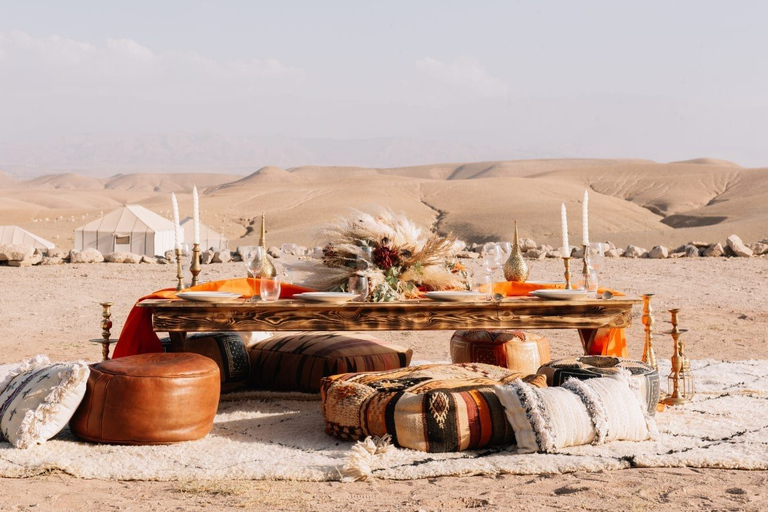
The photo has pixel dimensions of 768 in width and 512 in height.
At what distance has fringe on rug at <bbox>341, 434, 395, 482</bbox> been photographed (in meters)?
4.30

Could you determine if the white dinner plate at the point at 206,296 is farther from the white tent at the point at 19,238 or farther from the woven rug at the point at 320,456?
the white tent at the point at 19,238

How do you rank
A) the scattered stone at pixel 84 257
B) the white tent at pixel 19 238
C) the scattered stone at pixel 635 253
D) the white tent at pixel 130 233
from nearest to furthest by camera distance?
the scattered stone at pixel 84 257 < the scattered stone at pixel 635 253 < the white tent at pixel 130 233 < the white tent at pixel 19 238

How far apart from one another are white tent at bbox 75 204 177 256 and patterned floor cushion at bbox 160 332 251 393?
63.1 ft

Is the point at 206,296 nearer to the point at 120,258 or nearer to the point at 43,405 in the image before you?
the point at 43,405

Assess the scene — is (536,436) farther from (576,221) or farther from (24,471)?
(576,221)

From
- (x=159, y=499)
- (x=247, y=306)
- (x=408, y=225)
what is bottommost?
(x=159, y=499)

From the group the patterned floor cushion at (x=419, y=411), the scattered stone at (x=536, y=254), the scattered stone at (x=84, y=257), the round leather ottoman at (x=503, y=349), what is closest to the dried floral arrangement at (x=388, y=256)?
the patterned floor cushion at (x=419, y=411)

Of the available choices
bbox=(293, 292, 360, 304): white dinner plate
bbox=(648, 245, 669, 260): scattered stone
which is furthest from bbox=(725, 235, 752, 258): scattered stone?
bbox=(293, 292, 360, 304): white dinner plate

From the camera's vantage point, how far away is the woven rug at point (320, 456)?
438 centimetres

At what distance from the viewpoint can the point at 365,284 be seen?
533 centimetres

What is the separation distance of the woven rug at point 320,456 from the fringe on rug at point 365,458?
2cm

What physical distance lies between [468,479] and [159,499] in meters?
1.42

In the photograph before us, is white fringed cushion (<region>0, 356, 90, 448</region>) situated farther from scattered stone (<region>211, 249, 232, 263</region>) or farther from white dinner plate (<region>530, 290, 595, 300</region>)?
scattered stone (<region>211, 249, 232, 263</region>)

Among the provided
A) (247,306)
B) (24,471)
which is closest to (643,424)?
(247,306)
